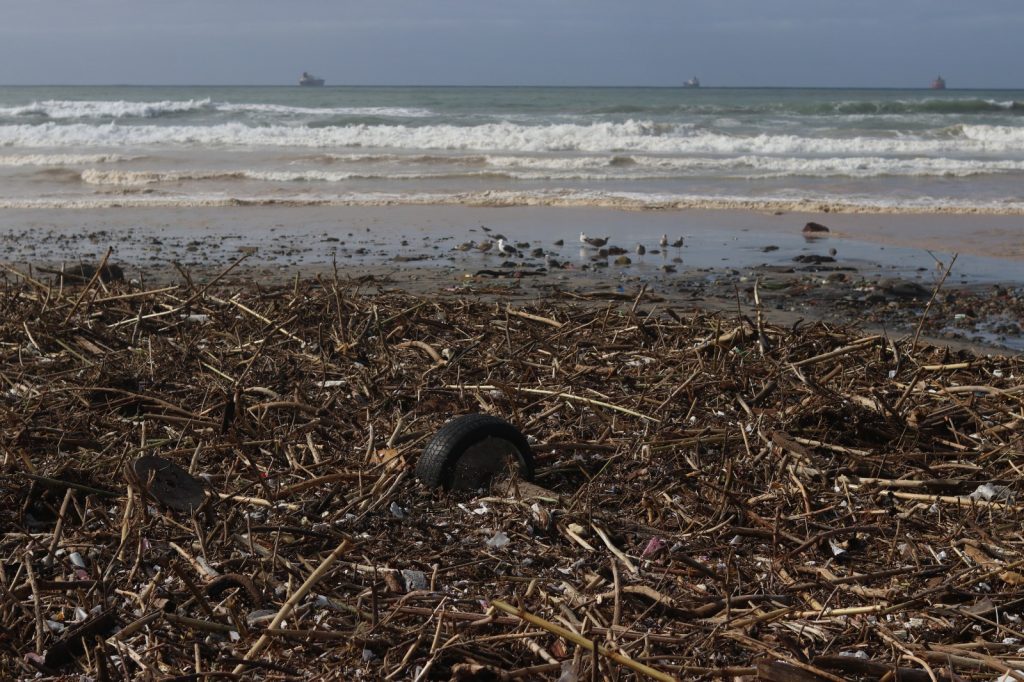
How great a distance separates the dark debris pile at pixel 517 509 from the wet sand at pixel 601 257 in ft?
5.42

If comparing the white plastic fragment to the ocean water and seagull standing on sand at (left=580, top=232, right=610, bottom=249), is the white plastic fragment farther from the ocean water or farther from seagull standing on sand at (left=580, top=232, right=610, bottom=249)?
the ocean water

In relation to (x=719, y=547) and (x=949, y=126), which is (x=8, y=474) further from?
(x=949, y=126)

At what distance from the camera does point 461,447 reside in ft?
10.7

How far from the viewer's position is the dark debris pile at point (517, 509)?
2438 mm

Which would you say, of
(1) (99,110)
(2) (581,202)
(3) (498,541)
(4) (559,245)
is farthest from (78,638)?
(1) (99,110)

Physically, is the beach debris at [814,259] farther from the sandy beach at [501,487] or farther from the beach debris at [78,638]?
the beach debris at [78,638]

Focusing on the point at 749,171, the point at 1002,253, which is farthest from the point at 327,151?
the point at 1002,253

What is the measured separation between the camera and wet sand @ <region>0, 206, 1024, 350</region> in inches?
314

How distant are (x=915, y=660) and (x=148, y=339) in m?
3.78

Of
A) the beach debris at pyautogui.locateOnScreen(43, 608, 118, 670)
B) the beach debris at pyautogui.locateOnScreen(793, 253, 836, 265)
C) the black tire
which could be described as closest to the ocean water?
the beach debris at pyautogui.locateOnScreen(793, 253, 836, 265)

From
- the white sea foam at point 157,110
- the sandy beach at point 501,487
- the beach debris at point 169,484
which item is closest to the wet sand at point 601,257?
the sandy beach at point 501,487

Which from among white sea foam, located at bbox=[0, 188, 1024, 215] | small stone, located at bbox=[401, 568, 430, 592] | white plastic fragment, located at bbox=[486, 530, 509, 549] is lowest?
small stone, located at bbox=[401, 568, 430, 592]

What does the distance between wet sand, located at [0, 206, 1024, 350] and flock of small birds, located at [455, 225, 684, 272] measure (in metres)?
0.07

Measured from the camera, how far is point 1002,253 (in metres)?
10.9
